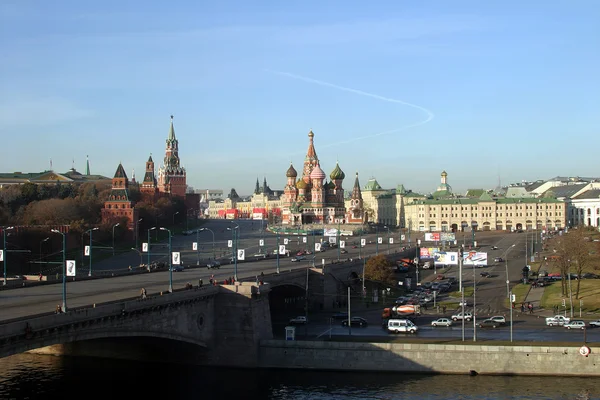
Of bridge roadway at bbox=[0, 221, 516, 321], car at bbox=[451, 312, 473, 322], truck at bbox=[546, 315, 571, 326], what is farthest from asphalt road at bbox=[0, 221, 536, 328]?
truck at bbox=[546, 315, 571, 326]

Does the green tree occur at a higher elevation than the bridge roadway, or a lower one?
lower

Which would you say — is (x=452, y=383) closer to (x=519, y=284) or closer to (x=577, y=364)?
(x=577, y=364)

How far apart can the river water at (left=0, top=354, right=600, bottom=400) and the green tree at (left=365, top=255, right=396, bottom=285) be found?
41.3 meters

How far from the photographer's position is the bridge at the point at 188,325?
46188 millimetres

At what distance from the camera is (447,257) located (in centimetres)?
10262

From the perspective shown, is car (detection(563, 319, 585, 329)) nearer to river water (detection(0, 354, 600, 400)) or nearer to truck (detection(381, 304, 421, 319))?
river water (detection(0, 354, 600, 400))

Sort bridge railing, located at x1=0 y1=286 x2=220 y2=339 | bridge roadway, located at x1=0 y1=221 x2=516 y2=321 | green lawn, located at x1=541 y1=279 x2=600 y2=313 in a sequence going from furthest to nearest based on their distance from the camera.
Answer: green lawn, located at x1=541 y1=279 x2=600 y2=313 < bridge roadway, located at x1=0 y1=221 x2=516 y2=321 < bridge railing, located at x1=0 y1=286 x2=220 y2=339

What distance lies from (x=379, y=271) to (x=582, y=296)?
2434 cm

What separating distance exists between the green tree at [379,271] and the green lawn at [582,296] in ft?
58.9

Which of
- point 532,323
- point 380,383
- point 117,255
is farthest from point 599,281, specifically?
point 117,255

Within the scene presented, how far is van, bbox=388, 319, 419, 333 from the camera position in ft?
209

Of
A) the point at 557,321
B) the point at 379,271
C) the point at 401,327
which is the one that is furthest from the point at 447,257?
the point at 401,327

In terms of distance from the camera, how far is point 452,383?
52000mm

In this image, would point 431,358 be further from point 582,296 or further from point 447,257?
point 447,257
